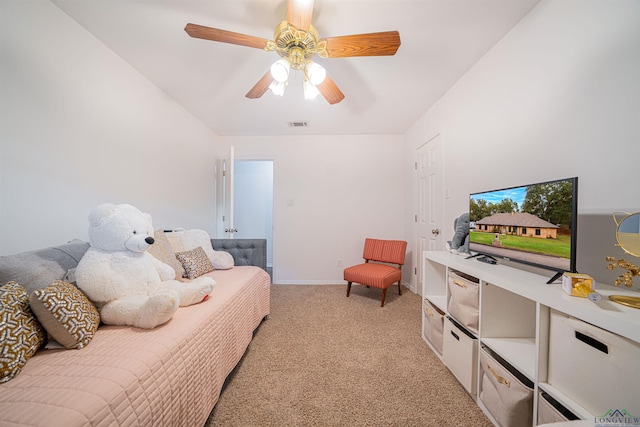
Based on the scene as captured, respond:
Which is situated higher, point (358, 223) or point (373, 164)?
point (373, 164)

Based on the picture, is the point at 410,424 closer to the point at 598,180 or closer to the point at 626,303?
the point at 626,303

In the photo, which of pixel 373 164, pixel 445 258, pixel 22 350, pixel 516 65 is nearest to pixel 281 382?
pixel 22 350

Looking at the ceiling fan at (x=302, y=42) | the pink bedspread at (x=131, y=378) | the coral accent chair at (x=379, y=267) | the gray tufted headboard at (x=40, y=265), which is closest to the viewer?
the pink bedspread at (x=131, y=378)

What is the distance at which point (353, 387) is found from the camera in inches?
53.7

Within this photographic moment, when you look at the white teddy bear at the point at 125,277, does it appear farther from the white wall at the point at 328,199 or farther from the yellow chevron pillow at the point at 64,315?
the white wall at the point at 328,199

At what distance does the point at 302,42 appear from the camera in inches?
52.9

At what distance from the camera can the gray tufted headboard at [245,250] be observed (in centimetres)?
241

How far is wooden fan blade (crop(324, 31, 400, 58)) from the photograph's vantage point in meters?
1.24

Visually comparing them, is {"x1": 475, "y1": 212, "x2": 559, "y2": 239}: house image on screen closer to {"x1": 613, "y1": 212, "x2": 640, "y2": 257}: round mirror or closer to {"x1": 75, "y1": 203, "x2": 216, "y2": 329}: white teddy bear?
{"x1": 613, "y1": 212, "x2": 640, "y2": 257}: round mirror

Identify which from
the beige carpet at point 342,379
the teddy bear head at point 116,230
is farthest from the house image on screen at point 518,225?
the teddy bear head at point 116,230

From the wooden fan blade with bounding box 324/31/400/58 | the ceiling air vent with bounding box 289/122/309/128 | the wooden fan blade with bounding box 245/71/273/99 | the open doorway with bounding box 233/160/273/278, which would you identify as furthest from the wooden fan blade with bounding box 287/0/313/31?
the open doorway with bounding box 233/160/273/278

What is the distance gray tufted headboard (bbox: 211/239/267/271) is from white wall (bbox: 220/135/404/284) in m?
1.10

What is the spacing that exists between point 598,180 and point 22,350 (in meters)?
2.40

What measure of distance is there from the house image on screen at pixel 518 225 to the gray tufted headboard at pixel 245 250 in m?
2.01
